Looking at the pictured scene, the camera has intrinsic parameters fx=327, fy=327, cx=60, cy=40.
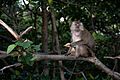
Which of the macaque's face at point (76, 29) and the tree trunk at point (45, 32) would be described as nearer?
the tree trunk at point (45, 32)

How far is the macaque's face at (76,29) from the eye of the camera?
171 inches

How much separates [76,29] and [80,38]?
0.48 feet

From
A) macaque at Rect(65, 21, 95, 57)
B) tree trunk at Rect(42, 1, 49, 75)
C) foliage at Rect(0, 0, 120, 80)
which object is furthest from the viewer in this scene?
macaque at Rect(65, 21, 95, 57)

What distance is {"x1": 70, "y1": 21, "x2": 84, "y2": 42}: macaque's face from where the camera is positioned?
14.2 ft

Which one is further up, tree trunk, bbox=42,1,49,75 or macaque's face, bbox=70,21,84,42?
tree trunk, bbox=42,1,49,75

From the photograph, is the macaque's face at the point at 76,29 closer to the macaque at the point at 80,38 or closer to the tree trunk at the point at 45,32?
the macaque at the point at 80,38

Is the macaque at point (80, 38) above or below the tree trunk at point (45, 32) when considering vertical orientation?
below

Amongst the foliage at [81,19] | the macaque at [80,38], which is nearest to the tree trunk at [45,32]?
the foliage at [81,19]

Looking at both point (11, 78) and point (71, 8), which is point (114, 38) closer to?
point (71, 8)

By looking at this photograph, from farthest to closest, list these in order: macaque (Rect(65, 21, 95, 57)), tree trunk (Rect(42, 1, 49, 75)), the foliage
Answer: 1. macaque (Rect(65, 21, 95, 57))
2. the foliage
3. tree trunk (Rect(42, 1, 49, 75))


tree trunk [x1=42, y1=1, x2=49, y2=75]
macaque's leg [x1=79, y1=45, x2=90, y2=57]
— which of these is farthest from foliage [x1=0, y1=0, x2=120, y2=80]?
macaque's leg [x1=79, y1=45, x2=90, y2=57]

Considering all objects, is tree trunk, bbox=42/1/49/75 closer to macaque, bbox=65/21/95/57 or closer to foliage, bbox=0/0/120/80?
foliage, bbox=0/0/120/80

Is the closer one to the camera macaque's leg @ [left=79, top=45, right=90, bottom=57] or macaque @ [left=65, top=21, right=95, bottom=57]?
macaque's leg @ [left=79, top=45, right=90, bottom=57]

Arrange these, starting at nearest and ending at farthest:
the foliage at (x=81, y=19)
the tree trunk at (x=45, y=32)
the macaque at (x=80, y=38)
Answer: the tree trunk at (x=45, y=32), the foliage at (x=81, y=19), the macaque at (x=80, y=38)
